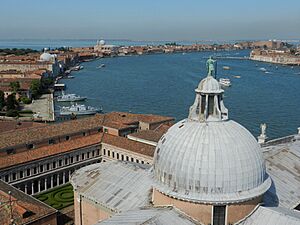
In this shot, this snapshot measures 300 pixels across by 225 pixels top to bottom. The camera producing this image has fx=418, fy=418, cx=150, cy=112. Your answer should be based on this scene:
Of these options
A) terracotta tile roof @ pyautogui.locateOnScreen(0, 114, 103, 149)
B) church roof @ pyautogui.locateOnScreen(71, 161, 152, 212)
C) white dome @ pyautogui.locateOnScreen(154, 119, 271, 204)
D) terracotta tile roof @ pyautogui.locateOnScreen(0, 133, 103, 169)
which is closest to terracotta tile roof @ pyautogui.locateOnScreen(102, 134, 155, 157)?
terracotta tile roof @ pyautogui.locateOnScreen(0, 133, 103, 169)

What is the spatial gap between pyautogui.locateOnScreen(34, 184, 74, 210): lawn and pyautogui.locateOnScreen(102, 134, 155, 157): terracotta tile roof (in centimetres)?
454

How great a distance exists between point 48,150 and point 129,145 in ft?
18.0

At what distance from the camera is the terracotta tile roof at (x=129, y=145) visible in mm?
27953

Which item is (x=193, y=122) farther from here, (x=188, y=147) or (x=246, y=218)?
(x=246, y=218)

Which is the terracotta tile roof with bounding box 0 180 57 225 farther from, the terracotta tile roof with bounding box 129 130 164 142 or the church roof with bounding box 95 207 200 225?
the terracotta tile roof with bounding box 129 130 164 142

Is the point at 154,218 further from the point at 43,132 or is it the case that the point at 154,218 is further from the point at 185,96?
the point at 185,96

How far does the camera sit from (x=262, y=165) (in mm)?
13188

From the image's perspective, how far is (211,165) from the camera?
12258mm

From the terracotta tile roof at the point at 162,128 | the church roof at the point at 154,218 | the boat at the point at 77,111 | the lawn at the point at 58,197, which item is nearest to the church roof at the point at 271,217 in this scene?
the church roof at the point at 154,218

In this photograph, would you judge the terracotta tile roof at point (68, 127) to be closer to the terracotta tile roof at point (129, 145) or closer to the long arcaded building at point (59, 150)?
the long arcaded building at point (59, 150)

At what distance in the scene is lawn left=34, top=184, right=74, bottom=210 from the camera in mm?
24303

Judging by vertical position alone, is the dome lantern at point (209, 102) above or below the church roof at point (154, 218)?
above

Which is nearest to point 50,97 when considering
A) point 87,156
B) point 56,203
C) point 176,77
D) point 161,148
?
point 176,77

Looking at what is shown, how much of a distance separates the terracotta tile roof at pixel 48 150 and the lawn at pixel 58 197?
2.30 meters
